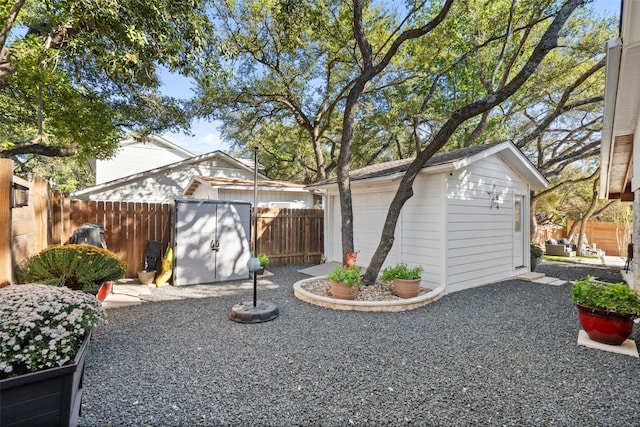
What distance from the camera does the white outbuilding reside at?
627 centimetres

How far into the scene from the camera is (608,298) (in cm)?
363

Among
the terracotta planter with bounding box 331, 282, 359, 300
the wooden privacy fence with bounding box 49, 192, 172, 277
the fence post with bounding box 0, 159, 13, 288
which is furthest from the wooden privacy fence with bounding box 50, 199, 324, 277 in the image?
the terracotta planter with bounding box 331, 282, 359, 300

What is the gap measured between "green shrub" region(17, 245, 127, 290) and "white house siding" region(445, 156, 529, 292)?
605 centimetres

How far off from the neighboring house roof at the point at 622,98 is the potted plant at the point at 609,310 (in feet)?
8.94

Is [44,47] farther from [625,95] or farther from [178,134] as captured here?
[625,95]

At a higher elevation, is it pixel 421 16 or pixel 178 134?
pixel 421 16

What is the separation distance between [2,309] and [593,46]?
1521cm

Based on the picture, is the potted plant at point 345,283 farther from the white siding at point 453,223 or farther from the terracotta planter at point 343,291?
the white siding at point 453,223

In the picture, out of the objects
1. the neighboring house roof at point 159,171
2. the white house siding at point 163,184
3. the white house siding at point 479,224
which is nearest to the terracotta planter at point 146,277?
the white house siding at point 479,224

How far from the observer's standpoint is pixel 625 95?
15.1ft

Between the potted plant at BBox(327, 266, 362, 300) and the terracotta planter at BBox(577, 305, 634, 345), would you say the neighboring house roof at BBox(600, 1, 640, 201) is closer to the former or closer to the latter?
the terracotta planter at BBox(577, 305, 634, 345)

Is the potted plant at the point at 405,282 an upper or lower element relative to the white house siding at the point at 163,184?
lower

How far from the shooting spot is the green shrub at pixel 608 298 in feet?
11.6

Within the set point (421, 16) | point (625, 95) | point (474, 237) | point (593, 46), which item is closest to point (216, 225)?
point (474, 237)
